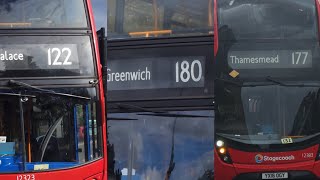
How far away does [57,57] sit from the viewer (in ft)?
20.6

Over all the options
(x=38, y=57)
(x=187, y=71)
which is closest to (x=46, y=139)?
(x=38, y=57)

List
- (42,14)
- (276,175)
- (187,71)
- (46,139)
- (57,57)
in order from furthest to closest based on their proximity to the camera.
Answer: (187,71) → (276,175) → (42,14) → (57,57) → (46,139)

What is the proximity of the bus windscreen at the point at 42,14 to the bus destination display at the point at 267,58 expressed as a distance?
2426 millimetres

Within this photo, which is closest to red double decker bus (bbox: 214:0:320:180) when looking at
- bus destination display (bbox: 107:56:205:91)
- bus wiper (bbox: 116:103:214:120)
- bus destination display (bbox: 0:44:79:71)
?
bus destination display (bbox: 107:56:205:91)

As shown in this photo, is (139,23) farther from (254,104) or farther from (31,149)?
(31,149)

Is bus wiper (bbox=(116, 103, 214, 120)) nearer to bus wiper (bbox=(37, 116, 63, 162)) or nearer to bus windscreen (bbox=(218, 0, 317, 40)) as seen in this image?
bus windscreen (bbox=(218, 0, 317, 40))

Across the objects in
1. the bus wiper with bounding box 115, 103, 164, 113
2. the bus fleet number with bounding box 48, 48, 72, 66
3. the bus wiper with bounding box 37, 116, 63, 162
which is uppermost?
the bus fleet number with bounding box 48, 48, 72, 66

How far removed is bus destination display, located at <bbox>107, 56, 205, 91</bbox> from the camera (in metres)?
7.66

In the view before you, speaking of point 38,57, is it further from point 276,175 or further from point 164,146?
point 276,175

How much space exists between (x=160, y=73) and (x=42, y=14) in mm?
2072

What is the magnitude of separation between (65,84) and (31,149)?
87 centimetres

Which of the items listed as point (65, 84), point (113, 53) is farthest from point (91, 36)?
point (113, 53)

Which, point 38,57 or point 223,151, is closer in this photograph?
point 38,57

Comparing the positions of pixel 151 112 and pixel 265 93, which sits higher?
pixel 265 93
